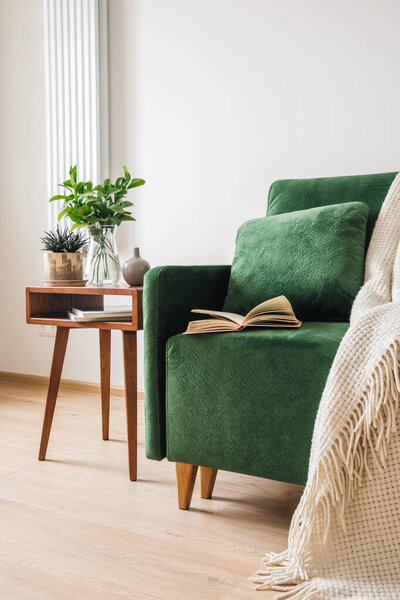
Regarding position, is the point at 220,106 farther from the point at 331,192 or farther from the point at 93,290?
the point at 93,290

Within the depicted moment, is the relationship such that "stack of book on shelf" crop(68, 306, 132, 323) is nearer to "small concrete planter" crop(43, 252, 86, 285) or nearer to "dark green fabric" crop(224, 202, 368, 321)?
"small concrete planter" crop(43, 252, 86, 285)

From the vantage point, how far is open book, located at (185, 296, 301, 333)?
144cm

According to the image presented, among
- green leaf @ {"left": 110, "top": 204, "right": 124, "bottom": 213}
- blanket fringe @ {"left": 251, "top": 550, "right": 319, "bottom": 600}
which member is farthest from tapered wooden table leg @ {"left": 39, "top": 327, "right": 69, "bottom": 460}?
blanket fringe @ {"left": 251, "top": 550, "right": 319, "bottom": 600}

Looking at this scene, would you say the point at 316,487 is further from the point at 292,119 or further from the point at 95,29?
the point at 95,29

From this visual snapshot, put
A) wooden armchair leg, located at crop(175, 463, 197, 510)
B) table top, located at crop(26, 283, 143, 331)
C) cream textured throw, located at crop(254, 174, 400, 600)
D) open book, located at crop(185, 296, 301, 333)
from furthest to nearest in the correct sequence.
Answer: table top, located at crop(26, 283, 143, 331)
wooden armchair leg, located at crop(175, 463, 197, 510)
open book, located at crop(185, 296, 301, 333)
cream textured throw, located at crop(254, 174, 400, 600)

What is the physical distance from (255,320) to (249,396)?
0.18 meters

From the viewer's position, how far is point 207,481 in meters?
1.64

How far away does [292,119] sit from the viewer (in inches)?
91.8

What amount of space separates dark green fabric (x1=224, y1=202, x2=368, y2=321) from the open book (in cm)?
16

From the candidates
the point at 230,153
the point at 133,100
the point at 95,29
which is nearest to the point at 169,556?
the point at 230,153

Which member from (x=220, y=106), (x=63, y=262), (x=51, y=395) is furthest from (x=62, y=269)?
(x=220, y=106)

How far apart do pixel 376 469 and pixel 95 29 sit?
2.27 m

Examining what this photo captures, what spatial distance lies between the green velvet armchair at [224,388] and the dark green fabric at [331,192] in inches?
15.5

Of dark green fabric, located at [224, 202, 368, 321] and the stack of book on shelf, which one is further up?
dark green fabric, located at [224, 202, 368, 321]
